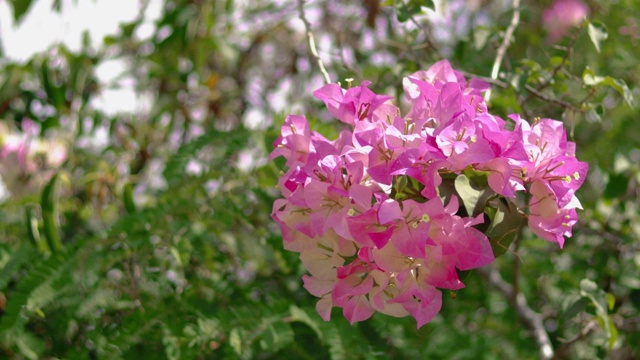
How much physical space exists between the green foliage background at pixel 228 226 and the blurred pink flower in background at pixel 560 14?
0.15 meters

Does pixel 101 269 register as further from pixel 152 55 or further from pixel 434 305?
pixel 152 55

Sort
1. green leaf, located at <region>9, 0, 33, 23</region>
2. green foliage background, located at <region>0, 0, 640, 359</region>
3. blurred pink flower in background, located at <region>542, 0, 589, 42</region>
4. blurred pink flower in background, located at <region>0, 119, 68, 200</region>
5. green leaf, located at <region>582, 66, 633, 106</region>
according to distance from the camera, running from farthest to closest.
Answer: blurred pink flower in background, located at <region>542, 0, 589, 42</region>, blurred pink flower in background, located at <region>0, 119, 68, 200</region>, green leaf, located at <region>9, 0, 33, 23</region>, green foliage background, located at <region>0, 0, 640, 359</region>, green leaf, located at <region>582, 66, 633, 106</region>

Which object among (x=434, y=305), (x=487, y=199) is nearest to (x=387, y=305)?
(x=434, y=305)

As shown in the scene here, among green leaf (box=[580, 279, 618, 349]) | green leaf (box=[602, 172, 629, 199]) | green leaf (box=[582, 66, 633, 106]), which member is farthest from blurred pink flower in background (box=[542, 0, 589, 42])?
green leaf (box=[580, 279, 618, 349])

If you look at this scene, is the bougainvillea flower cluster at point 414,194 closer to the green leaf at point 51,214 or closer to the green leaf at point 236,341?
the green leaf at point 236,341

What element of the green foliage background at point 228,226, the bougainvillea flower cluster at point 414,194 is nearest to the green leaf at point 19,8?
the green foliage background at point 228,226

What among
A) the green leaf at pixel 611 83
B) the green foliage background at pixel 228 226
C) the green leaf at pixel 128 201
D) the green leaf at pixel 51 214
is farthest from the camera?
the green leaf at pixel 128 201

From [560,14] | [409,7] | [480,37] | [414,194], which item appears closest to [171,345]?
[414,194]

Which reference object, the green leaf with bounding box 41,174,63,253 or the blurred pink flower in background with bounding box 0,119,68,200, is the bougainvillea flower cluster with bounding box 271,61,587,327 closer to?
the green leaf with bounding box 41,174,63,253

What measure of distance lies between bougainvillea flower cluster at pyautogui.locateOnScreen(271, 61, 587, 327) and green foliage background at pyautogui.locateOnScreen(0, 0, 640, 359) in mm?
384

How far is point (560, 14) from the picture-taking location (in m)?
3.10

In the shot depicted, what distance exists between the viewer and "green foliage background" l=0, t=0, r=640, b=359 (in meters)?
1.42

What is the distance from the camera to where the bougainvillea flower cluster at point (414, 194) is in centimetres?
85

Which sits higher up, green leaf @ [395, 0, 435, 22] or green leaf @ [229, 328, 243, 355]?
green leaf @ [395, 0, 435, 22]
